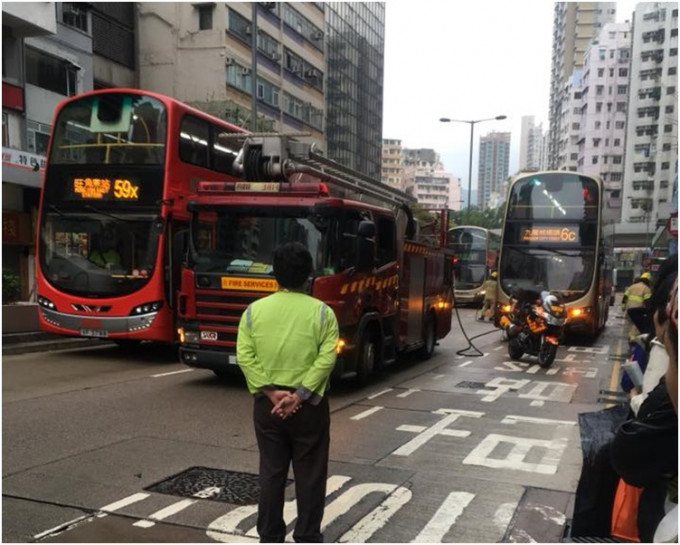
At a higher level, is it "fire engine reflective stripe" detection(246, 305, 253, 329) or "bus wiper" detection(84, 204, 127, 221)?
"bus wiper" detection(84, 204, 127, 221)

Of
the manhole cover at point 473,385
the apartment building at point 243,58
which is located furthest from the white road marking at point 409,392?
the apartment building at point 243,58

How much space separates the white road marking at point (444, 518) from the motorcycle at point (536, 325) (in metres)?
7.32

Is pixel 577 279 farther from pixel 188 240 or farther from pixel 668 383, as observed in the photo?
pixel 668 383

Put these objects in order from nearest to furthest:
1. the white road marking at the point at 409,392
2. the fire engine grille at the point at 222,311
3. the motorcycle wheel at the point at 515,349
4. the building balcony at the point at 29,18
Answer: the fire engine grille at the point at 222,311, the white road marking at the point at 409,392, the motorcycle wheel at the point at 515,349, the building balcony at the point at 29,18

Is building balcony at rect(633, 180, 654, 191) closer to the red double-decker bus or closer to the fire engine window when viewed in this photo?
the fire engine window

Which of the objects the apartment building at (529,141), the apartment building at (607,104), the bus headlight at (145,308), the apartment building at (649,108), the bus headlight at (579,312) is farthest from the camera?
the apartment building at (529,141)

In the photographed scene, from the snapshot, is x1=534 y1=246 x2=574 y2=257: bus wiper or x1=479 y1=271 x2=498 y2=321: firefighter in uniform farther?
x1=479 y1=271 x2=498 y2=321: firefighter in uniform

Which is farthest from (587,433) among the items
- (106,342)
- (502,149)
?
(502,149)

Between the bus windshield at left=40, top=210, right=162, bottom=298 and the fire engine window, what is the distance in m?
3.89

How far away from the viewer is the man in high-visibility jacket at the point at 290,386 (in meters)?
3.26

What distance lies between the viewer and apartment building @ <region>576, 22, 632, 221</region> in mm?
85875

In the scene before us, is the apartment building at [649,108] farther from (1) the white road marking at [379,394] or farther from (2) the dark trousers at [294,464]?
(2) the dark trousers at [294,464]

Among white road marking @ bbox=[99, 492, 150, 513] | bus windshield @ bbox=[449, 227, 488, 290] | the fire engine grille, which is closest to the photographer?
white road marking @ bbox=[99, 492, 150, 513]

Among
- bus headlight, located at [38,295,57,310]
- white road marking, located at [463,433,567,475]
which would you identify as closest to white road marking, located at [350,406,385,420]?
white road marking, located at [463,433,567,475]
